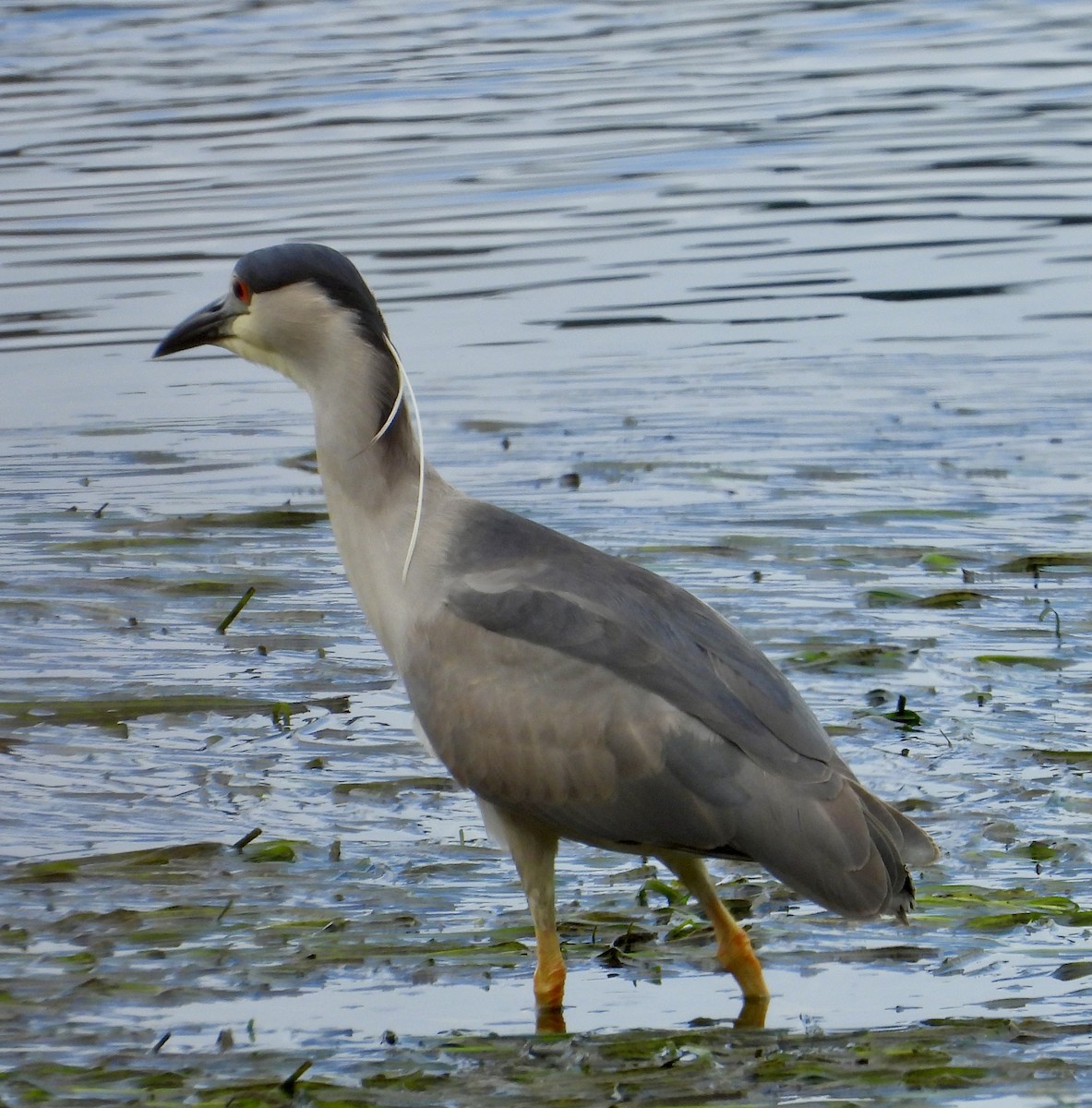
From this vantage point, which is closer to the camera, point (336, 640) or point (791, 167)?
point (336, 640)

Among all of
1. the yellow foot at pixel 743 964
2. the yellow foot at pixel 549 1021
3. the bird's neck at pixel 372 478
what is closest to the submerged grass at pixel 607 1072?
the yellow foot at pixel 549 1021

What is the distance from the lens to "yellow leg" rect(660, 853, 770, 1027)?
5039 millimetres

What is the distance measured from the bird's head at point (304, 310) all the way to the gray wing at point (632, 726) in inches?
27.4

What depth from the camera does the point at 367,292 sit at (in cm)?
579

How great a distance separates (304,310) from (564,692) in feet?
4.22

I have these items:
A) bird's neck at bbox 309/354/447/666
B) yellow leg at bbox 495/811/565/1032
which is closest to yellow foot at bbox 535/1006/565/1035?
yellow leg at bbox 495/811/565/1032

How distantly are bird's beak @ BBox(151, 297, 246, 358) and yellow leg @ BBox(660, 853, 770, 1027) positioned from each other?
6.17 feet

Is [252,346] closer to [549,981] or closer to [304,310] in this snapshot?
[304,310]

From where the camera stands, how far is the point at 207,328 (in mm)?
6039

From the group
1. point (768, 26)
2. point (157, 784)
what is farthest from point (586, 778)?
point (768, 26)

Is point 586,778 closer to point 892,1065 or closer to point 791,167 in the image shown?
point 892,1065

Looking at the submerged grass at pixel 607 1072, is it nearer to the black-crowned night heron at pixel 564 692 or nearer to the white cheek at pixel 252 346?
the black-crowned night heron at pixel 564 692

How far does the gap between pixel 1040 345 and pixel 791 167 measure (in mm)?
5142

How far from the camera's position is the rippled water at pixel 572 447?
18.7 ft
